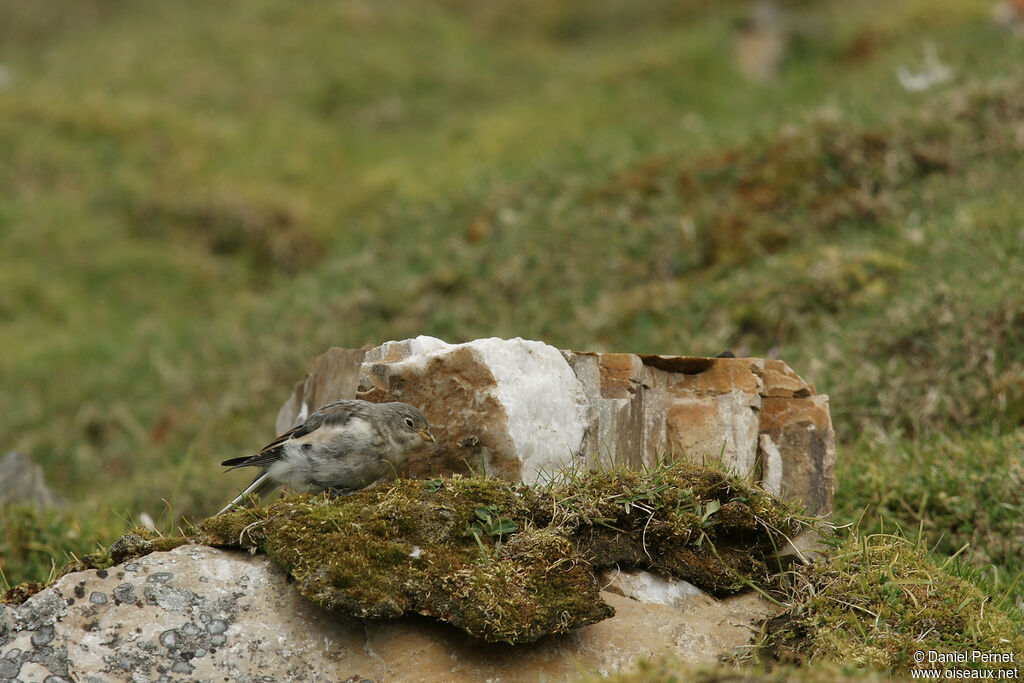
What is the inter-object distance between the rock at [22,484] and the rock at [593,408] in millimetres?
3511

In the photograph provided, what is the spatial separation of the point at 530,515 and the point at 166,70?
18.1 metres

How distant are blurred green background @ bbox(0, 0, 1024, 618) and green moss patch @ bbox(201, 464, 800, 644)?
1.14 m

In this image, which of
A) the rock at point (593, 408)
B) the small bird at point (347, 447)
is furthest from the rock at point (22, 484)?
the small bird at point (347, 447)

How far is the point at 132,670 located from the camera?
3.72 m

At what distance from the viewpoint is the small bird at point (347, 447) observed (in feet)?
15.2

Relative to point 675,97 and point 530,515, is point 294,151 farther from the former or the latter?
point 530,515

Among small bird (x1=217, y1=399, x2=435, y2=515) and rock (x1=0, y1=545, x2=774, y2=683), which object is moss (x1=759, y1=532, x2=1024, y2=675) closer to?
rock (x1=0, y1=545, x2=774, y2=683)

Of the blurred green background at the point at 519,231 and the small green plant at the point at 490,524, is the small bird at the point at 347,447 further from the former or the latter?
the blurred green background at the point at 519,231

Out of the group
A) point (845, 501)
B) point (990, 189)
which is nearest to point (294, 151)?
point (990, 189)

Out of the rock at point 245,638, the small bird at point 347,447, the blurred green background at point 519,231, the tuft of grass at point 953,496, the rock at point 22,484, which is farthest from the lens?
the rock at point 22,484

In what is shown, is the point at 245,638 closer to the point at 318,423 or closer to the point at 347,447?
the point at 347,447

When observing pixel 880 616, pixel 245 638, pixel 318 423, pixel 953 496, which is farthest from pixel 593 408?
pixel 953 496

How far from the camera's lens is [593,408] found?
16.6 ft

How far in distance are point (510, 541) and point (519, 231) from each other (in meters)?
7.94
